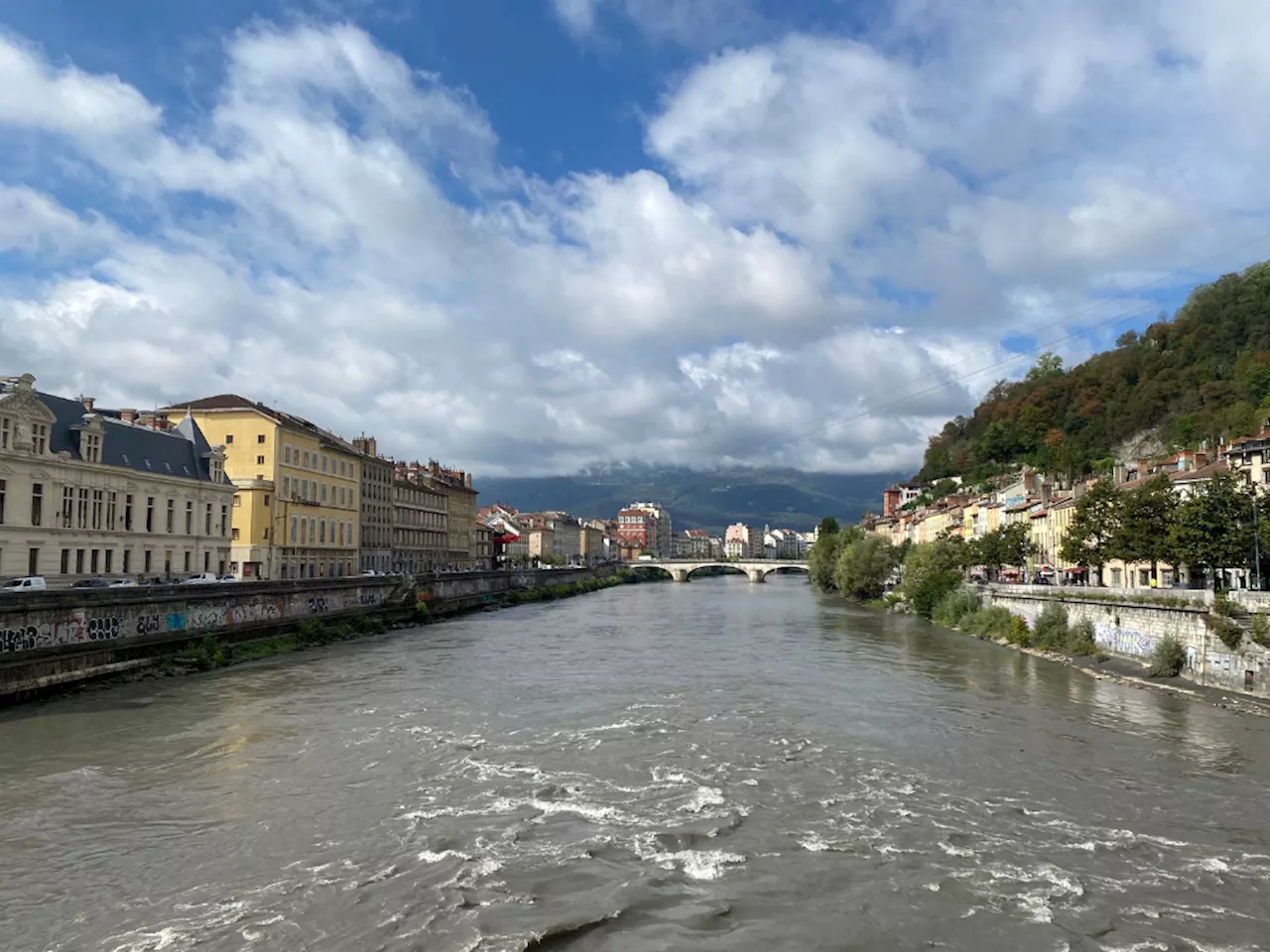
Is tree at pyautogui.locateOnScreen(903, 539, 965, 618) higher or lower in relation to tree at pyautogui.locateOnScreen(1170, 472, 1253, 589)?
lower

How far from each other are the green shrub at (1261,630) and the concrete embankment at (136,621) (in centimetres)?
3324

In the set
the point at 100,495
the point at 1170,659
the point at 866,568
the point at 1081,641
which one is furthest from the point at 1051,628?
the point at 100,495

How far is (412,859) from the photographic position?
12312mm

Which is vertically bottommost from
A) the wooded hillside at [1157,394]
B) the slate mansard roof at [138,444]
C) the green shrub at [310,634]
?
the green shrub at [310,634]

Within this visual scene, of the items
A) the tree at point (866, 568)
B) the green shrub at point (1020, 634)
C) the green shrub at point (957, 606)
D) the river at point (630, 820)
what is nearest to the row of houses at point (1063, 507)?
the green shrub at point (1020, 634)

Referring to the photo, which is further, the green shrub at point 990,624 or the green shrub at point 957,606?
the green shrub at point 957,606

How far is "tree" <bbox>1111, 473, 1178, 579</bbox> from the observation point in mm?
36531

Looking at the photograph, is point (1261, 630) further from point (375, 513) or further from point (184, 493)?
point (375, 513)

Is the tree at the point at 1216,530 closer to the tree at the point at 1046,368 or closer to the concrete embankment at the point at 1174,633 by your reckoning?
the concrete embankment at the point at 1174,633

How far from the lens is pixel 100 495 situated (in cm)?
3919

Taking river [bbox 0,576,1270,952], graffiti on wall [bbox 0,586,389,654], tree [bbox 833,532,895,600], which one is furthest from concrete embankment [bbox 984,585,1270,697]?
tree [bbox 833,532,895,600]

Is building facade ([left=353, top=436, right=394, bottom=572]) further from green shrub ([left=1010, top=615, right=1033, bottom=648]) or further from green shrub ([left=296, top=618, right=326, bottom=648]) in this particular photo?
green shrub ([left=1010, top=615, right=1033, bottom=648])

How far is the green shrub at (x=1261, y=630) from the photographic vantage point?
996 inches

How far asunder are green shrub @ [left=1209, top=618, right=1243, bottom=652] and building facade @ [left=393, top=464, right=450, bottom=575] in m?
65.6
